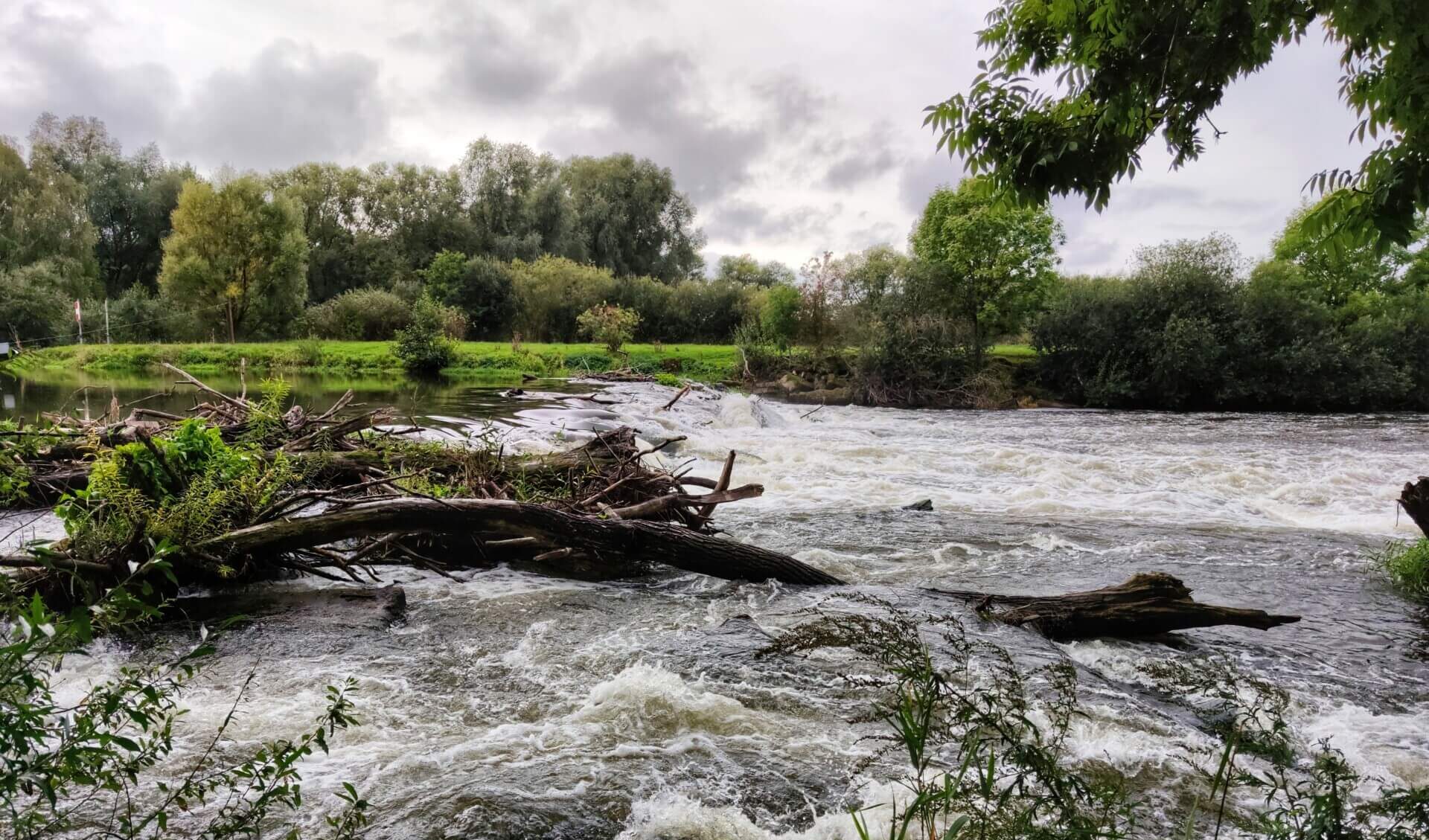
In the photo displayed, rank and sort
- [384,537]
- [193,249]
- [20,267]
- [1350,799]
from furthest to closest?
[193,249]
[20,267]
[384,537]
[1350,799]

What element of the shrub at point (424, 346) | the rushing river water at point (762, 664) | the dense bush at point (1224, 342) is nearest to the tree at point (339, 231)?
the shrub at point (424, 346)

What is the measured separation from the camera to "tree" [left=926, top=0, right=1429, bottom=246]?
13.7 feet

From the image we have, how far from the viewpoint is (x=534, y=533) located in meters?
6.11

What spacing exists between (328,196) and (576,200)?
1969 centimetres

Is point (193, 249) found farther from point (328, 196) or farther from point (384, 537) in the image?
point (384, 537)

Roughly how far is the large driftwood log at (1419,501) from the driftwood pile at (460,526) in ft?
9.63

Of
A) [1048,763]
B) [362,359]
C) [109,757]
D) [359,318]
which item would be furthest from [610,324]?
[1048,763]

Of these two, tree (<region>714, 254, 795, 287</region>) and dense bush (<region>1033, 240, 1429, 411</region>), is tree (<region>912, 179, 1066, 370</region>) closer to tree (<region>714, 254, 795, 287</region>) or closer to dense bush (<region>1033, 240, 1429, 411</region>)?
dense bush (<region>1033, 240, 1429, 411</region>)

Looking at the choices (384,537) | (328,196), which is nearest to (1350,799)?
(384,537)

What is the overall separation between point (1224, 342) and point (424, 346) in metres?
33.6

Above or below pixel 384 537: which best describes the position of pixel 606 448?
above

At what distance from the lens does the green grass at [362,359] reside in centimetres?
3444

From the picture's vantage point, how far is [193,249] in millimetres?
41812

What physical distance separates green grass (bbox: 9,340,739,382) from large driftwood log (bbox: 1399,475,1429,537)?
2689cm
